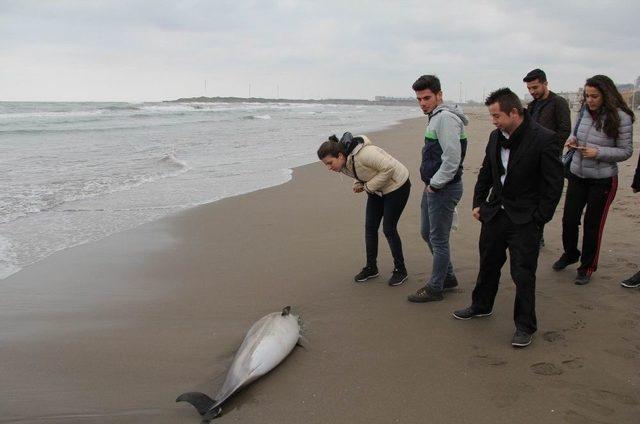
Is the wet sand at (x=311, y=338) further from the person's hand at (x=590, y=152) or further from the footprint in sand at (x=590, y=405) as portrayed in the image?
the person's hand at (x=590, y=152)

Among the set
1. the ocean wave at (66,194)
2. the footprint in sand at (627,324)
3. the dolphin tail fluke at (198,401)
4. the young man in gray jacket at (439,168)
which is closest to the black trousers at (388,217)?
the young man in gray jacket at (439,168)

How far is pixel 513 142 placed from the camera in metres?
3.47

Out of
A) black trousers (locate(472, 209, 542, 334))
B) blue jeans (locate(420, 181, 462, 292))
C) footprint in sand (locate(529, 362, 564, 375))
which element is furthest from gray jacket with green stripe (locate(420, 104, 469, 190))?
footprint in sand (locate(529, 362, 564, 375))

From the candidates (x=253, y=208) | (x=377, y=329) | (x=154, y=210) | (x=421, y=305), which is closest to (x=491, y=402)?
(x=377, y=329)

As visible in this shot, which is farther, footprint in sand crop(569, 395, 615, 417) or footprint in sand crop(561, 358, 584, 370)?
footprint in sand crop(561, 358, 584, 370)

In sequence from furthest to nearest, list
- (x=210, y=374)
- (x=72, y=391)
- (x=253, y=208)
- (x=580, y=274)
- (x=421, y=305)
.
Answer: (x=253, y=208), (x=580, y=274), (x=421, y=305), (x=210, y=374), (x=72, y=391)

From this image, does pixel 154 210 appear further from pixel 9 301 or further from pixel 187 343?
pixel 187 343

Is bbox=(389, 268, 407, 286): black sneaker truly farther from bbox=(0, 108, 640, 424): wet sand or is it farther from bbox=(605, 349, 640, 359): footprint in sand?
bbox=(605, 349, 640, 359): footprint in sand

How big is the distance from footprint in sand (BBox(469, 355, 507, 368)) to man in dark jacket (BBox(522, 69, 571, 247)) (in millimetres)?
2544

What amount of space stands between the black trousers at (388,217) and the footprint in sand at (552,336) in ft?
5.03

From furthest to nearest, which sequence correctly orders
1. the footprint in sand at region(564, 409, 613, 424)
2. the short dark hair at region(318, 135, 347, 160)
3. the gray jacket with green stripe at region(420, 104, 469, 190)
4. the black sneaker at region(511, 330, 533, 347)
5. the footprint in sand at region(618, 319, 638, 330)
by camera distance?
the short dark hair at region(318, 135, 347, 160) → the gray jacket with green stripe at region(420, 104, 469, 190) → the footprint in sand at region(618, 319, 638, 330) → the black sneaker at region(511, 330, 533, 347) → the footprint in sand at region(564, 409, 613, 424)

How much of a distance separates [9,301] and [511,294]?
15.6 ft

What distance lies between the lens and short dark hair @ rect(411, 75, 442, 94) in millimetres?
4113

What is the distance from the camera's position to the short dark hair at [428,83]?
13.5 ft
